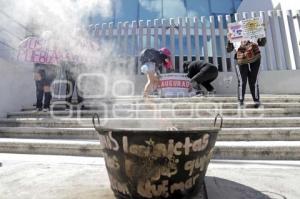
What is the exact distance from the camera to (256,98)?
573 centimetres

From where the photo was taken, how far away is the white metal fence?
977 centimetres

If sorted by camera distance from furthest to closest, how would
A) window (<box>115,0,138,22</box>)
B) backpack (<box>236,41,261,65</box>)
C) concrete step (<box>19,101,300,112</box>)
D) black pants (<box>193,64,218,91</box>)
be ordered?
window (<box>115,0,138,22</box>)
black pants (<box>193,64,218,91</box>)
concrete step (<box>19,101,300,112</box>)
backpack (<box>236,41,261,65</box>)

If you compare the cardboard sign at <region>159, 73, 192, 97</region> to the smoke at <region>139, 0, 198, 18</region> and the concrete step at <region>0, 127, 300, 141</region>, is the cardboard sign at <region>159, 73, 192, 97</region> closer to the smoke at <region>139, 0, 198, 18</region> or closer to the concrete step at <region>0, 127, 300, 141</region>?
the concrete step at <region>0, 127, 300, 141</region>

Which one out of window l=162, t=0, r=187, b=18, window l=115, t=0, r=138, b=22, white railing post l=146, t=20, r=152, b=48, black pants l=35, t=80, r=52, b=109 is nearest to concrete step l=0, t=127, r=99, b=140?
black pants l=35, t=80, r=52, b=109

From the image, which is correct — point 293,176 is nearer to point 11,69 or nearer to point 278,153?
point 278,153

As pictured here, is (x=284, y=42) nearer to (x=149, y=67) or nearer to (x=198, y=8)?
(x=149, y=67)

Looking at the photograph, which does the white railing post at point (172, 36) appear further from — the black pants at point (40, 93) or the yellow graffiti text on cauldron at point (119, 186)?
the yellow graffiti text on cauldron at point (119, 186)

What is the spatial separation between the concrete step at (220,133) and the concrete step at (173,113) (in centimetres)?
78

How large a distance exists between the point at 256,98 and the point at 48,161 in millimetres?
4180

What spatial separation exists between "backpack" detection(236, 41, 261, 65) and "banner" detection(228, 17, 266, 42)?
54 cm

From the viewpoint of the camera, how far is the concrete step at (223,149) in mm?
3461

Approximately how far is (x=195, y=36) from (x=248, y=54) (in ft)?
15.9

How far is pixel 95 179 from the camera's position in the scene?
2570 millimetres

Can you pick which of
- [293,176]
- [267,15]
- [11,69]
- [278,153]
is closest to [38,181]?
[293,176]
